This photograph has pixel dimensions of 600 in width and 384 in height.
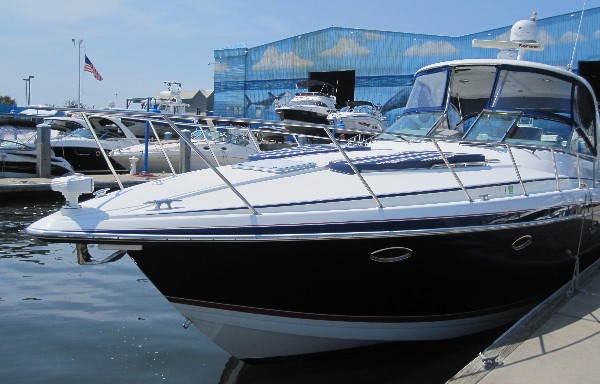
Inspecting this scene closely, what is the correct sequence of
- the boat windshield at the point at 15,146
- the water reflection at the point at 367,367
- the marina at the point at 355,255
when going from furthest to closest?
the boat windshield at the point at 15,146, the water reflection at the point at 367,367, the marina at the point at 355,255

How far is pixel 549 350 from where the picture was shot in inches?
158

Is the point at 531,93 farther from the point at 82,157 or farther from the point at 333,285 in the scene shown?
the point at 82,157

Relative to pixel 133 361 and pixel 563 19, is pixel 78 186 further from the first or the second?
pixel 563 19

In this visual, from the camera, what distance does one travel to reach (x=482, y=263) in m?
4.49

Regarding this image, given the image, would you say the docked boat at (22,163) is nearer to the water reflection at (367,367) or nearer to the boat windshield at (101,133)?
the boat windshield at (101,133)

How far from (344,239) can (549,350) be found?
1.61 meters

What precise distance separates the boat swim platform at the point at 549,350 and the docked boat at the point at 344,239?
0.41 metres

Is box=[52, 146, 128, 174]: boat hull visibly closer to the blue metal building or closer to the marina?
the marina

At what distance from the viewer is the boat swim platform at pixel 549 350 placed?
11.9ft

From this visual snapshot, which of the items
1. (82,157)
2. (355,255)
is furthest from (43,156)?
(355,255)

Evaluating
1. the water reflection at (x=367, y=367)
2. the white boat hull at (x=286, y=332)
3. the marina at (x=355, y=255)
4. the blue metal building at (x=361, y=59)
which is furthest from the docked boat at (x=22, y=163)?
the blue metal building at (x=361, y=59)

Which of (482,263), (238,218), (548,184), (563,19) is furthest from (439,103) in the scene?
(563,19)

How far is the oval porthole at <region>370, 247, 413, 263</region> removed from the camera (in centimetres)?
407

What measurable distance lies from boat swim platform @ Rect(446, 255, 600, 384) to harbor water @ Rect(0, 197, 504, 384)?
667 mm
